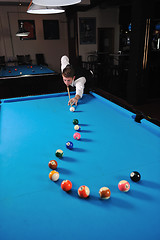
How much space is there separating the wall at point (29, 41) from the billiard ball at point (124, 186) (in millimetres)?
7998

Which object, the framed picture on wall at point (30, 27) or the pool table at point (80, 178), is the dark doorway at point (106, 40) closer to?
the framed picture on wall at point (30, 27)

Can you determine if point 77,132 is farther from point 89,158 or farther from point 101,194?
point 101,194

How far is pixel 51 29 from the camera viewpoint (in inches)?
316

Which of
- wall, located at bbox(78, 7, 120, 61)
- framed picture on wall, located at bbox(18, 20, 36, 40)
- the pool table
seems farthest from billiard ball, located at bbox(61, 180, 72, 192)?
wall, located at bbox(78, 7, 120, 61)

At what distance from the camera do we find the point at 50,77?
4277 mm

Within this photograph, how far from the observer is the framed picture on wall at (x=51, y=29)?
7878 millimetres

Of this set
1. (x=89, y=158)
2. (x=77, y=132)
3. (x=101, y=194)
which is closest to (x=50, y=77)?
(x=77, y=132)

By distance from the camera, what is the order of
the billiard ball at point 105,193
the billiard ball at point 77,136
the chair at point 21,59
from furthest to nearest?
the chair at point 21,59 < the billiard ball at point 77,136 < the billiard ball at point 105,193

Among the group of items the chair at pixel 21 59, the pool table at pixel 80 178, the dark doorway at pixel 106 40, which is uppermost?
the dark doorway at pixel 106 40

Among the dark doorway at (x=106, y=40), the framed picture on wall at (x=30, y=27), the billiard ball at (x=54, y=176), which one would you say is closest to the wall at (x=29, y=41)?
the framed picture on wall at (x=30, y=27)

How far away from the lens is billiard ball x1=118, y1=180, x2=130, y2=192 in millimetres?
804

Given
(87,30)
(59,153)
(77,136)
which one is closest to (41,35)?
(87,30)

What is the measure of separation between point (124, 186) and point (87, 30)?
341 inches

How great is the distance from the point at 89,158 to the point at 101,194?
31 cm
